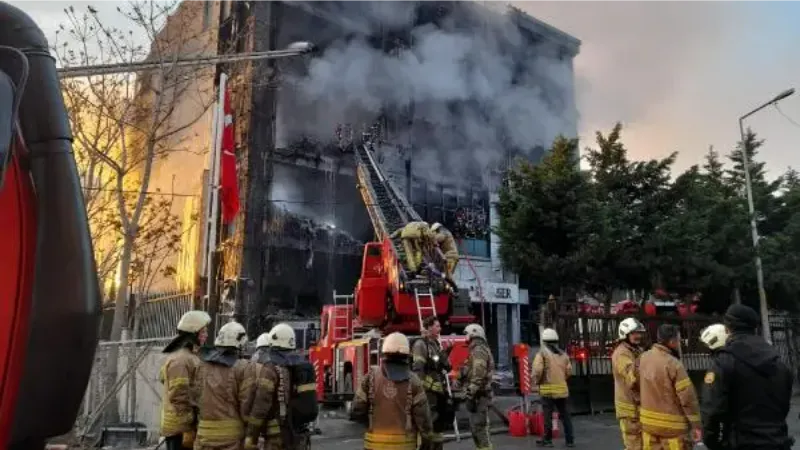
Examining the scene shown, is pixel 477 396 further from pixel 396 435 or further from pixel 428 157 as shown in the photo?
pixel 428 157

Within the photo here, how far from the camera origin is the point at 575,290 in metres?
17.5

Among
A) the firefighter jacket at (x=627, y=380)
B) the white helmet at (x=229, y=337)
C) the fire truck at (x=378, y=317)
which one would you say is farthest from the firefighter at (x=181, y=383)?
the fire truck at (x=378, y=317)

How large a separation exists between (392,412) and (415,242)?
21.7ft

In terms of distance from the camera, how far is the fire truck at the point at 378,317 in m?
11.4

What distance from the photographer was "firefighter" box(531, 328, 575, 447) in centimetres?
930

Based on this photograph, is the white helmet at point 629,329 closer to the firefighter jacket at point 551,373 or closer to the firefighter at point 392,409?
the firefighter jacket at point 551,373

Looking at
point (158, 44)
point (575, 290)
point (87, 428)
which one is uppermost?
point (158, 44)

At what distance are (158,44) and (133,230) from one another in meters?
3.67

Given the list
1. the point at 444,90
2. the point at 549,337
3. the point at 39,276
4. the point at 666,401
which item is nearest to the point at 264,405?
the point at 666,401

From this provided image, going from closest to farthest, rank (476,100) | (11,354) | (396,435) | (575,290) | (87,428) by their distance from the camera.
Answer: (11,354)
(396,435)
(87,428)
(575,290)
(476,100)

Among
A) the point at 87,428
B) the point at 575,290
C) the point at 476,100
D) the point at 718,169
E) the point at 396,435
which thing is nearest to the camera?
the point at 396,435

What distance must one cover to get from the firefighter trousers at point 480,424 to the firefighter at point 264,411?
9.24 ft

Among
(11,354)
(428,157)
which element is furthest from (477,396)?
(428,157)

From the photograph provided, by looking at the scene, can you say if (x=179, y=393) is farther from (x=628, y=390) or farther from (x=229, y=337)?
(x=628, y=390)
